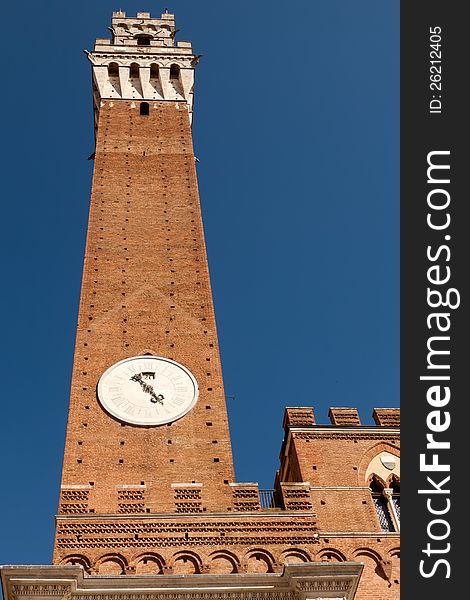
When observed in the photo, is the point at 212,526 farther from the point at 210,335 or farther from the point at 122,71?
the point at 122,71

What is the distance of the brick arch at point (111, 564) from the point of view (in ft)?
44.9

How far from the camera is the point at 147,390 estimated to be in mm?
16812

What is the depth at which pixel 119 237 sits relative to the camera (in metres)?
20.5

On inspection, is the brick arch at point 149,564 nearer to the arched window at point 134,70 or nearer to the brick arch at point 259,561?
the brick arch at point 259,561

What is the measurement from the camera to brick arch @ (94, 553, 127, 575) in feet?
44.9

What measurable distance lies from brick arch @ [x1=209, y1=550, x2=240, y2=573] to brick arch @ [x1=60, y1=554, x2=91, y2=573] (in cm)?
183

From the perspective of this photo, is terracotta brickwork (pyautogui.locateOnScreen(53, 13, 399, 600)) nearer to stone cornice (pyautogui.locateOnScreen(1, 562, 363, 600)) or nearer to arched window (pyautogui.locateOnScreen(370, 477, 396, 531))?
arched window (pyautogui.locateOnScreen(370, 477, 396, 531))

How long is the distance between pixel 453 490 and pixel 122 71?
19.1 meters

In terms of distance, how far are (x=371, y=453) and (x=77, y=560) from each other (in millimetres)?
6208

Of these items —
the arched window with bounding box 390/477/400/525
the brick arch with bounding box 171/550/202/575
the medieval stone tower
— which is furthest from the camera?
the arched window with bounding box 390/477/400/525

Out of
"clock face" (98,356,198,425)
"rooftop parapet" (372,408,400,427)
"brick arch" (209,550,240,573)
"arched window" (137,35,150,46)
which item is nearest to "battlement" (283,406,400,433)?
"rooftop parapet" (372,408,400,427)

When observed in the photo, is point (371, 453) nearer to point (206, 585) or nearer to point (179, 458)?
point (179, 458)

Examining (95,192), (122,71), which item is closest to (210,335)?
(95,192)

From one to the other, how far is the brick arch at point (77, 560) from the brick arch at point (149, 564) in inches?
27.2
